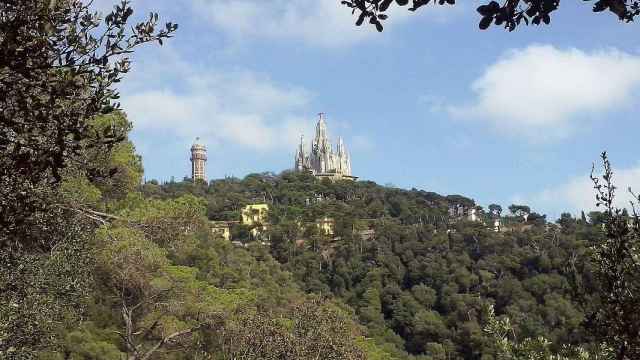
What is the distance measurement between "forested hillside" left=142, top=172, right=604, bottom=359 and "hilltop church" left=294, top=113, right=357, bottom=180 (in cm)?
3110

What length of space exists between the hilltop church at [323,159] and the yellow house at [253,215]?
43.1 meters

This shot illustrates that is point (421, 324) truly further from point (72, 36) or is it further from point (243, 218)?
point (72, 36)

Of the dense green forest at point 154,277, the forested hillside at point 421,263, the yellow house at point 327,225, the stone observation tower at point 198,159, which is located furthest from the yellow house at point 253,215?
the stone observation tower at point 198,159

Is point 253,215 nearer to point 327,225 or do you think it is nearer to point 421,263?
point 327,225

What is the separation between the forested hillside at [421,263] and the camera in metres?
60.1

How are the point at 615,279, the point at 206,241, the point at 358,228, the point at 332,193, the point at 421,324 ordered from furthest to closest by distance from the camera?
the point at 332,193, the point at 358,228, the point at 421,324, the point at 206,241, the point at 615,279

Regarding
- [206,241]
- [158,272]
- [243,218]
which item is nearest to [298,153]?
[243,218]

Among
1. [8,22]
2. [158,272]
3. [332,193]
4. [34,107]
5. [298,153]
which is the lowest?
[158,272]

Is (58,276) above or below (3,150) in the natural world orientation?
below

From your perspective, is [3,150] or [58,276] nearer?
[3,150]

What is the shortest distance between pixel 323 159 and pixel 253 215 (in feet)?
160

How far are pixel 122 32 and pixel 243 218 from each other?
95.0m

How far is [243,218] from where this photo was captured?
100 m

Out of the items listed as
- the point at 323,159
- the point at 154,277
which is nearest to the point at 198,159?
the point at 323,159
